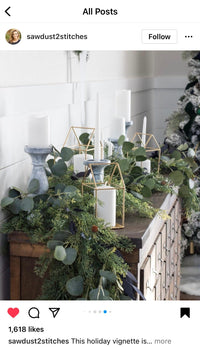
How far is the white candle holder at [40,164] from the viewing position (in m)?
1.35

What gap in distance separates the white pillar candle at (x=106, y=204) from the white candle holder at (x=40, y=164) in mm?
180

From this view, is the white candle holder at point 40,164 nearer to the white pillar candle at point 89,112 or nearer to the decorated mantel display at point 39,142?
the decorated mantel display at point 39,142

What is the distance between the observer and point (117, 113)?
202cm

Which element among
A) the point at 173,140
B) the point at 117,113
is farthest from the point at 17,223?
the point at 173,140

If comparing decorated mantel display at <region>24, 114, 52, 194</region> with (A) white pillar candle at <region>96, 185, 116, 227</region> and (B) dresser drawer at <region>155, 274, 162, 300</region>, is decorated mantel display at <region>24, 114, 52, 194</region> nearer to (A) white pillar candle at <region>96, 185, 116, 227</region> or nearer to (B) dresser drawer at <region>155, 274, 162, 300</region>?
(A) white pillar candle at <region>96, 185, 116, 227</region>

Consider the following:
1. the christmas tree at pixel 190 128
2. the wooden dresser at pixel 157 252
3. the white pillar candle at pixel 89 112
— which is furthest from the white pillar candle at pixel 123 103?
the christmas tree at pixel 190 128

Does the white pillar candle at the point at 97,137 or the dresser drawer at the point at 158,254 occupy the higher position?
the white pillar candle at the point at 97,137
